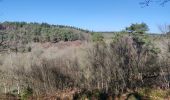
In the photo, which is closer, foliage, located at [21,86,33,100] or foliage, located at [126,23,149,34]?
foliage, located at [21,86,33,100]

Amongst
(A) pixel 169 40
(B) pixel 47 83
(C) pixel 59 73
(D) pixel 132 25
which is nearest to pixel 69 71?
(C) pixel 59 73

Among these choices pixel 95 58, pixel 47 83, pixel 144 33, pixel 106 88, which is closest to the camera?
pixel 106 88

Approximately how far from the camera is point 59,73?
32531mm

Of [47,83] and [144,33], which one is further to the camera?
[144,33]

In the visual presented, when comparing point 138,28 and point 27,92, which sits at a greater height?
point 138,28

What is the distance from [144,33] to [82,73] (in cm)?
2144

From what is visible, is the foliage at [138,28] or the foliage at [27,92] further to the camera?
the foliage at [138,28]

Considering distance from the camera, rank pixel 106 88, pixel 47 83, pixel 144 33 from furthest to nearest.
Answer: pixel 144 33 < pixel 47 83 < pixel 106 88

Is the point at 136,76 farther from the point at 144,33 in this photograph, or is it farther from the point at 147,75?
the point at 144,33

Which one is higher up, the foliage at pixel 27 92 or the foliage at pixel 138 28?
the foliage at pixel 138 28

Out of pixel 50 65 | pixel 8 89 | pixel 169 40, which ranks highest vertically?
pixel 169 40

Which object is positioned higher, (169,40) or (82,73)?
(169,40)

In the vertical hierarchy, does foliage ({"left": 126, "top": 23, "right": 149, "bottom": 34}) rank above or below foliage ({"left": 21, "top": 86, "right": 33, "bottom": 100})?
above

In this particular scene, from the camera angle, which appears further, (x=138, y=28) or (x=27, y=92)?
(x=138, y=28)
